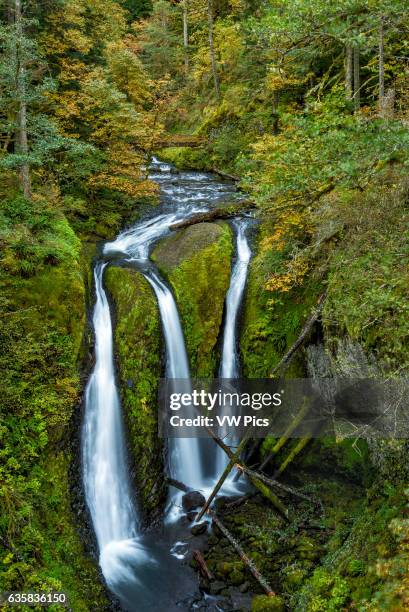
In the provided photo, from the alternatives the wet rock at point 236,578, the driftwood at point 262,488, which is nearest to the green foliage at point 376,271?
the driftwood at point 262,488

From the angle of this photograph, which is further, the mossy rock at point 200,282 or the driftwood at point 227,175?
the driftwood at point 227,175

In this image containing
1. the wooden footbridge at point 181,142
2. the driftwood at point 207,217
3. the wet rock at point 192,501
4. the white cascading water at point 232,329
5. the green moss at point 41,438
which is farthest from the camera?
the wooden footbridge at point 181,142

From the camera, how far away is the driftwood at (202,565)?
7191 mm

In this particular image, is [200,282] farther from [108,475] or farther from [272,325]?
[108,475]

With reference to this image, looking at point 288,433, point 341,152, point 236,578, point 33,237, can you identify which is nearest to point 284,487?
point 288,433

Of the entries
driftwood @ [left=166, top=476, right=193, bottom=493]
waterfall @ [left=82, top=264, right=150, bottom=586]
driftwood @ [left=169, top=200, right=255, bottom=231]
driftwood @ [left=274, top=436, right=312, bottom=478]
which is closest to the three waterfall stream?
waterfall @ [left=82, top=264, right=150, bottom=586]

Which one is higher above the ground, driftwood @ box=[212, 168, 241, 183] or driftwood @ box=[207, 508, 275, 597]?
driftwood @ box=[212, 168, 241, 183]

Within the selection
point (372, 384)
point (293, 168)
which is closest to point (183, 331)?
point (372, 384)

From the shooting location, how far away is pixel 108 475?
841 cm

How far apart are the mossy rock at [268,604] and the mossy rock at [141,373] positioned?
9.06 feet

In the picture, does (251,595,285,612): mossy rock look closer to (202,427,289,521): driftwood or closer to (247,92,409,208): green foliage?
(202,427,289,521): driftwood

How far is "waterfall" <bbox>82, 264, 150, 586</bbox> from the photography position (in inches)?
306

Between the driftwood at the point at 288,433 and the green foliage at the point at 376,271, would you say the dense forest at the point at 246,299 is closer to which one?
the green foliage at the point at 376,271

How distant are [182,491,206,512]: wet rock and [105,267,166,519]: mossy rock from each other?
18.2 inches
